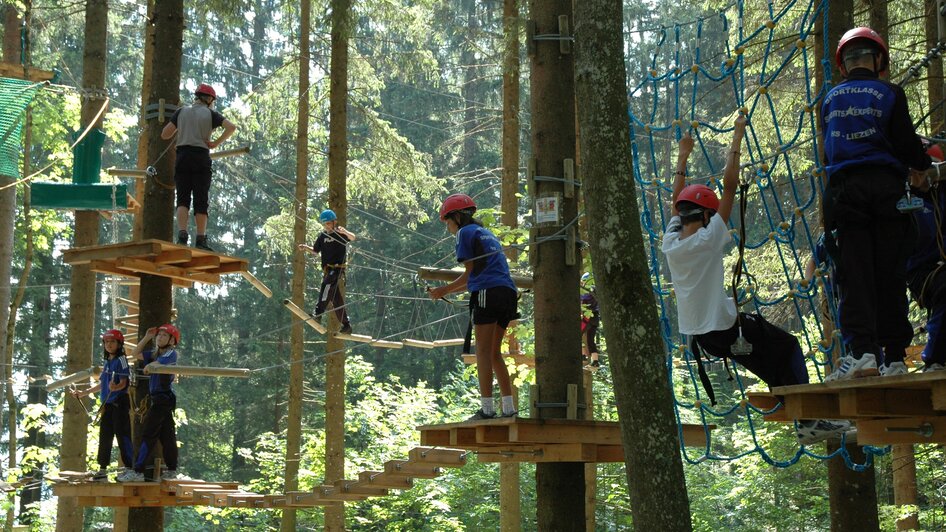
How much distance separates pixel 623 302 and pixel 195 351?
2280cm

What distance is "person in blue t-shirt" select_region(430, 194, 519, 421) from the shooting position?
5551 mm

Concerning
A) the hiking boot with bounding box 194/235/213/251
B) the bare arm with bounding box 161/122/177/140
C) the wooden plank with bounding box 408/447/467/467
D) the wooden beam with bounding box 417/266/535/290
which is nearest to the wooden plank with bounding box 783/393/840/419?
the wooden beam with bounding box 417/266/535/290

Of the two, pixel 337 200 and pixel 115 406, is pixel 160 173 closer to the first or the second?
pixel 115 406

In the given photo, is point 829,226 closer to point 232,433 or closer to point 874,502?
point 874,502

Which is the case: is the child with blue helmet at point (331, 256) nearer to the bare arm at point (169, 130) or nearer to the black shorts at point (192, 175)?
the black shorts at point (192, 175)

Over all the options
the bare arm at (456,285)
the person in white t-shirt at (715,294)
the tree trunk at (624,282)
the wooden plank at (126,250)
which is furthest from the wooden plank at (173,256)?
the person in white t-shirt at (715,294)

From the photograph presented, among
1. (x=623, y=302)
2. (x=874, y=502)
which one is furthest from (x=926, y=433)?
(x=874, y=502)

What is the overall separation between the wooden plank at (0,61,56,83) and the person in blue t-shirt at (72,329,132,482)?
337 centimetres

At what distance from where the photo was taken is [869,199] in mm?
3832

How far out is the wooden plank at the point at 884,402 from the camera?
3828mm

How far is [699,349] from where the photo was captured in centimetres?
511

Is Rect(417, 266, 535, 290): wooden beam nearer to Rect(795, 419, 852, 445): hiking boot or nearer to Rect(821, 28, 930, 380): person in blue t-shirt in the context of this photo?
Rect(795, 419, 852, 445): hiking boot

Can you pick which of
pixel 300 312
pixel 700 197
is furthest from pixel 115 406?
pixel 700 197

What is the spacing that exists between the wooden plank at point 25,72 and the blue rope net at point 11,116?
1793 millimetres
